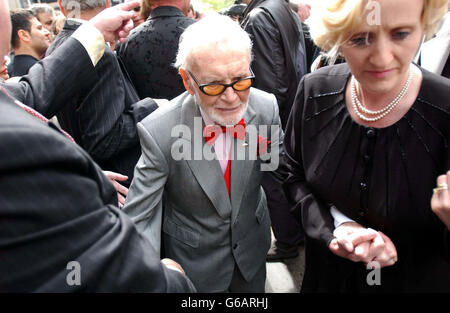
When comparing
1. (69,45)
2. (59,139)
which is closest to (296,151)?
(59,139)

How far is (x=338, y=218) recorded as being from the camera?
1.37 metres

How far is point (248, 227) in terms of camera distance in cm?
167

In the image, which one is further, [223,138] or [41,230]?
[223,138]

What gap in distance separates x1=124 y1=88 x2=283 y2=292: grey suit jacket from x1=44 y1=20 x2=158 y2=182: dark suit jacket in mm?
440

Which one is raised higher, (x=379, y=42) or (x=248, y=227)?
(x=379, y=42)

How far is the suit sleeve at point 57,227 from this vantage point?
0.57 meters

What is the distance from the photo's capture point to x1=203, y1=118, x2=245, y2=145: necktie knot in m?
1.47

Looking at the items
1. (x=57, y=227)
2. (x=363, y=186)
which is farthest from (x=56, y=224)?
(x=363, y=186)

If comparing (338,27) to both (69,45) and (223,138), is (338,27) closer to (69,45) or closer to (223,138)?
(223,138)

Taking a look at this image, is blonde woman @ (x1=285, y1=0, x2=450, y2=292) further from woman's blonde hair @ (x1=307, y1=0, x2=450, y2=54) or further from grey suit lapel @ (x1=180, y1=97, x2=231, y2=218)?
grey suit lapel @ (x1=180, y1=97, x2=231, y2=218)

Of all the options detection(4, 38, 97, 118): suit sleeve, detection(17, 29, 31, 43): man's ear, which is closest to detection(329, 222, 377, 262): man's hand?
detection(4, 38, 97, 118): suit sleeve

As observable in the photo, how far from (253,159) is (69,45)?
1.08 m
